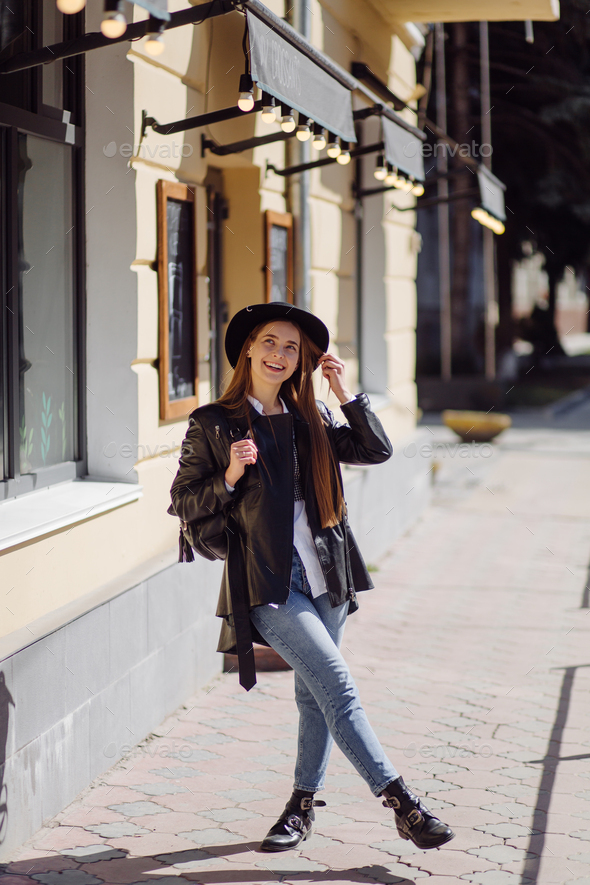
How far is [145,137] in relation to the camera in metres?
4.75

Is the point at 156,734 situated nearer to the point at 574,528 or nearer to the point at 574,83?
the point at 574,528

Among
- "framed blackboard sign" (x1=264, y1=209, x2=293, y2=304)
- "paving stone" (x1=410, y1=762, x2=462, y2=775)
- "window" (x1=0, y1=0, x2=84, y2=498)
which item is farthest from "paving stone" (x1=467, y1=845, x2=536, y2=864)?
"framed blackboard sign" (x1=264, y1=209, x2=293, y2=304)

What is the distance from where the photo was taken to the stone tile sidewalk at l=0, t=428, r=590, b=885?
3371mm

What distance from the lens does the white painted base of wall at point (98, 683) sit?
3.45 metres

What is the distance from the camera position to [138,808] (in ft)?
12.6

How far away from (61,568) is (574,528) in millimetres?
6800

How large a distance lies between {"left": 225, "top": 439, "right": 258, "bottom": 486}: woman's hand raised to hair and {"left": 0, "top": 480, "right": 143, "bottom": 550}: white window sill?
95 centimetres

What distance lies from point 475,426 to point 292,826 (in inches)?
498

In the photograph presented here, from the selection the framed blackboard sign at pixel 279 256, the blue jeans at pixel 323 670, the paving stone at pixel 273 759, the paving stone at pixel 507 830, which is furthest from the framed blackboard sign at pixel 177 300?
the paving stone at pixel 507 830

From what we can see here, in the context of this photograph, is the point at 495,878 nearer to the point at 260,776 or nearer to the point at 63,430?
the point at 260,776

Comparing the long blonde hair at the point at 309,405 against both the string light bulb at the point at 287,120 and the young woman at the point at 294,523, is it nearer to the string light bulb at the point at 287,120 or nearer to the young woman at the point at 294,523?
the young woman at the point at 294,523

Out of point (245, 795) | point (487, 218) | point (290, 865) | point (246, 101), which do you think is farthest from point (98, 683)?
point (487, 218)

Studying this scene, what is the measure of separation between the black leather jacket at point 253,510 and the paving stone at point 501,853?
1.00 metres

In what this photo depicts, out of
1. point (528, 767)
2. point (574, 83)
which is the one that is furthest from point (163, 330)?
point (574, 83)
